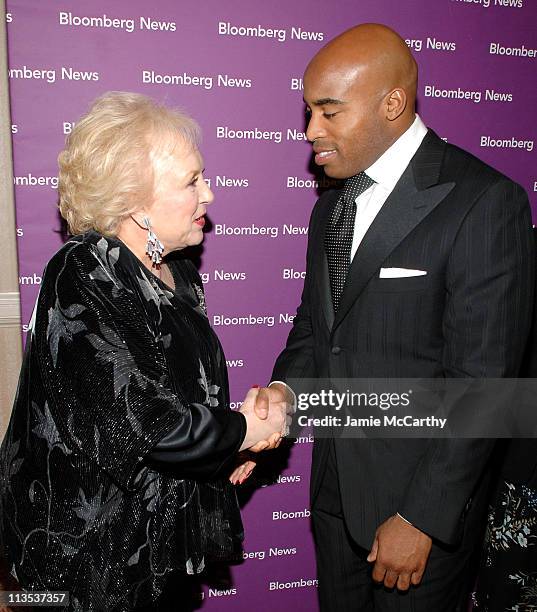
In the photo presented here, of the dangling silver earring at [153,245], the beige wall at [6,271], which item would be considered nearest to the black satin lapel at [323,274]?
the dangling silver earring at [153,245]

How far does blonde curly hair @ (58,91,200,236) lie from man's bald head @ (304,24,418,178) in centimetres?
45

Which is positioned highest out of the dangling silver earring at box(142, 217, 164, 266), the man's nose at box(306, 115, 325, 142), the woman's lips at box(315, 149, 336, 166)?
the man's nose at box(306, 115, 325, 142)

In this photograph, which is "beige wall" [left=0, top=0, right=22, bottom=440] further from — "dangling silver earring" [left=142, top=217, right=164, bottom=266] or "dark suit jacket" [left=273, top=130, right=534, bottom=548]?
"dark suit jacket" [left=273, top=130, right=534, bottom=548]

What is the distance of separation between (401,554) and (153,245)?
1144 millimetres

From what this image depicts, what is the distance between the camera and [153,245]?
181 centimetres

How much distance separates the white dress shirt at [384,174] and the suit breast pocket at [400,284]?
0.55 ft

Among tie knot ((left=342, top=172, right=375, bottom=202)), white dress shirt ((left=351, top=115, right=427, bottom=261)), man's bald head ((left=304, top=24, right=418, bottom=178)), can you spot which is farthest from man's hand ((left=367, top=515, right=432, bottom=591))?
man's bald head ((left=304, top=24, right=418, bottom=178))

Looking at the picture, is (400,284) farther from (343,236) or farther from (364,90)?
(364,90)

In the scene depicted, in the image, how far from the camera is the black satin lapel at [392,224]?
169cm

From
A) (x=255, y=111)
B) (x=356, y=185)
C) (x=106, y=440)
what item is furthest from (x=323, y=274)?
(x=255, y=111)

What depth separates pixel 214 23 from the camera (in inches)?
96.7

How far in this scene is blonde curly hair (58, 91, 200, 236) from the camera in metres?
1.69

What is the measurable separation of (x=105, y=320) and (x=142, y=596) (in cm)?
78

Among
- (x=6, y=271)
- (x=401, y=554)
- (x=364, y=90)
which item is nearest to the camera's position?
(x=401, y=554)
